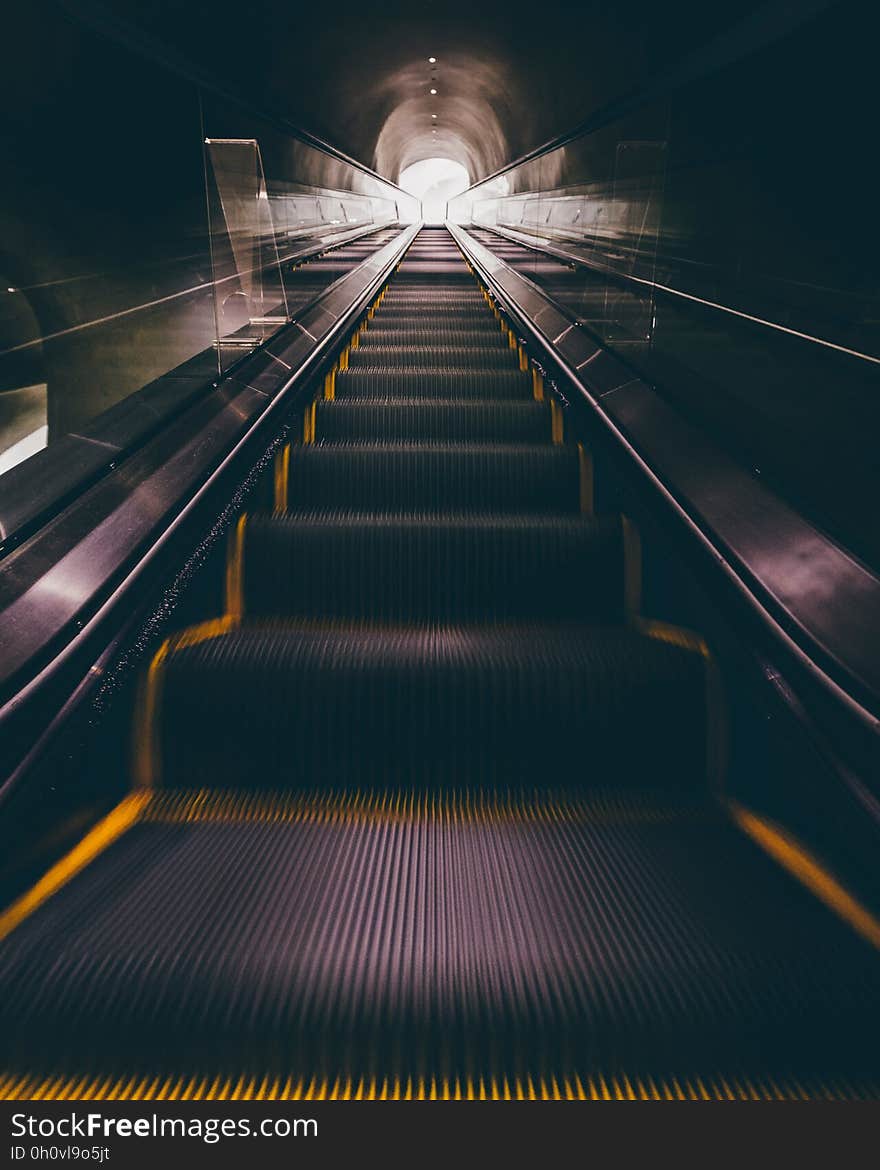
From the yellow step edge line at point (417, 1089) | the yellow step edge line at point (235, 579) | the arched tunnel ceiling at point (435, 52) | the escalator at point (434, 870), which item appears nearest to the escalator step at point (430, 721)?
the escalator at point (434, 870)

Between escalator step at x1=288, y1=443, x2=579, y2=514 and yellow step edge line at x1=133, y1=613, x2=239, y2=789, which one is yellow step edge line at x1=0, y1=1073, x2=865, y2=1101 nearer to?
yellow step edge line at x1=133, y1=613, x2=239, y2=789

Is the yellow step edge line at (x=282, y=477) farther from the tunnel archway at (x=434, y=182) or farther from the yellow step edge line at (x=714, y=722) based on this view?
the tunnel archway at (x=434, y=182)

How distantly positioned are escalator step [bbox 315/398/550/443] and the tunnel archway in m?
27.8

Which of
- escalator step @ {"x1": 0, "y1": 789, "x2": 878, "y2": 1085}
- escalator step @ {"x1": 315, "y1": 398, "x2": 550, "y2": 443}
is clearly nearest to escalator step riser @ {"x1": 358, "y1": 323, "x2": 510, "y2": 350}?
escalator step @ {"x1": 315, "y1": 398, "x2": 550, "y2": 443}

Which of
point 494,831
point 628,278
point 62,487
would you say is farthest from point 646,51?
point 494,831

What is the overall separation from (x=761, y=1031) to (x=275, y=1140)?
0.61m

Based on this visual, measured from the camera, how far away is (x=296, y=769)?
1.54 metres

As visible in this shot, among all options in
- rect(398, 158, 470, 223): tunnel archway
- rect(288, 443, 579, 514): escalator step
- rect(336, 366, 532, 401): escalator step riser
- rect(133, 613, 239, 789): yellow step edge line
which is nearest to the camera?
rect(133, 613, 239, 789): yellow step edge line

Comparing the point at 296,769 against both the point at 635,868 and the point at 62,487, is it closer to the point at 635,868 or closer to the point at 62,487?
the point at 635,868

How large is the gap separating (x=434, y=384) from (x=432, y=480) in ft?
3.89

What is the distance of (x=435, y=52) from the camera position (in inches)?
415

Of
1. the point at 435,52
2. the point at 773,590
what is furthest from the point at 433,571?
the point at 435,52

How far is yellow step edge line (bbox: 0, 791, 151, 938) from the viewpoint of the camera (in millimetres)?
1178

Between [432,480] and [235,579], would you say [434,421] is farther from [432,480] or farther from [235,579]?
[235,579]
